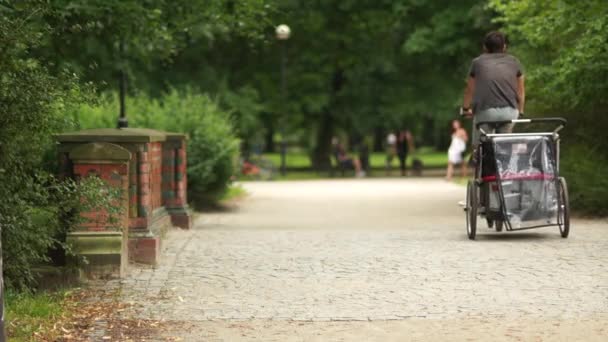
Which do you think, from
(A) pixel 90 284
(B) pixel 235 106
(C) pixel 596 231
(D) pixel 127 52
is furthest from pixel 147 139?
(B) pixel 235 106

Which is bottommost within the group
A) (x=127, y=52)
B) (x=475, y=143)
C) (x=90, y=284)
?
(x=90, y=284)

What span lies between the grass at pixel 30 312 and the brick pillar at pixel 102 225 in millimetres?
683

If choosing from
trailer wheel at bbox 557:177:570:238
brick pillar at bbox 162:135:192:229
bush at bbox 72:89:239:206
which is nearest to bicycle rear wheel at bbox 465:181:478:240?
trailer wheel at bbox 557:177:570:238

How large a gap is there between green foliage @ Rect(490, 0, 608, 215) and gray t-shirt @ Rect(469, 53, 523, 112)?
2.96 metres

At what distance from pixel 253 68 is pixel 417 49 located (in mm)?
9605

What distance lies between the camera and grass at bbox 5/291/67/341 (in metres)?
6.33

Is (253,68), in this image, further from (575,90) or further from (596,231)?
(596,231)

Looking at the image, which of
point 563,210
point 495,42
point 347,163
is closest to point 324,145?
point 347,163

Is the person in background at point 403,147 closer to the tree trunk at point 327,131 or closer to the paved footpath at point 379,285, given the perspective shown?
the tree trunk at point 327,131

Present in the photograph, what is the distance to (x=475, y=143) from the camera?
428 inches

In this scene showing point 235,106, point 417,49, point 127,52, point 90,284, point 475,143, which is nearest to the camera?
point 90,284

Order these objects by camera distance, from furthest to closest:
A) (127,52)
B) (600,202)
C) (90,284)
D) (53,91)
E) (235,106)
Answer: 1. (235,106)
2. (127,52)
3. (600,202)
4. (90,284)
5. (53,91)

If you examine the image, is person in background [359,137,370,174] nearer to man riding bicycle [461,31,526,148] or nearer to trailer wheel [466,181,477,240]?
man riding bicycle [461,31,526,148]

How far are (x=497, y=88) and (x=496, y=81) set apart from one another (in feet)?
0.23
